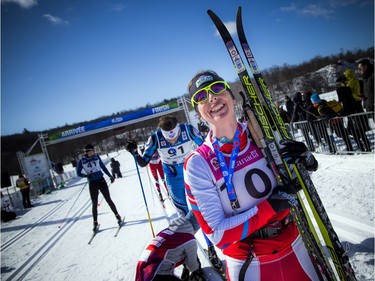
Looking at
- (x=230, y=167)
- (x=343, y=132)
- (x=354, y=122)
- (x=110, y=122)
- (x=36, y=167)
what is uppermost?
(x=110, y=122)

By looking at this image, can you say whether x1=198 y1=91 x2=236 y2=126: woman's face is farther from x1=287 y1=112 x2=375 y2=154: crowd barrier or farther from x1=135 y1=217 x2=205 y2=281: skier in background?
x1=287 y1=112 x2=375 y2=154: crowd barrier

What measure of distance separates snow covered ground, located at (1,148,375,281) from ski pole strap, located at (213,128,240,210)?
2.29 m

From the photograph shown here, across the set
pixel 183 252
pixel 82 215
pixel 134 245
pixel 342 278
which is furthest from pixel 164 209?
pixel 342 278

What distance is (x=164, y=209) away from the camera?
6.98 meters

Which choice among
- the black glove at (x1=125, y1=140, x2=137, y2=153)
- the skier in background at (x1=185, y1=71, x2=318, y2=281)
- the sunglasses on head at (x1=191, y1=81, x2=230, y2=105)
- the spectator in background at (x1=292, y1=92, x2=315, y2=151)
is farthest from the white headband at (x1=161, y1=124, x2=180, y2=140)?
the spectator in background at (x1=292, y1=92, x2=315, y2=151)

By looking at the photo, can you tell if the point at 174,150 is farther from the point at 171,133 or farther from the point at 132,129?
the point at 132,129

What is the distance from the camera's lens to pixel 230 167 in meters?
1.59

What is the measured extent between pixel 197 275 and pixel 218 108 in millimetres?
1723

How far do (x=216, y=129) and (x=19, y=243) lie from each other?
371 inches

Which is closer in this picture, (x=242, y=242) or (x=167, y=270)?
(x=242, y=242)

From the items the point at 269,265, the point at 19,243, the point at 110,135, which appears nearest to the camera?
the point at 269,265

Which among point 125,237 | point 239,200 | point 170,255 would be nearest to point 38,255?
point 125,237

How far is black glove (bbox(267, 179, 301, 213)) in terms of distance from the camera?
1.38m

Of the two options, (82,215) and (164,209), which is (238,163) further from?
(82,215)
